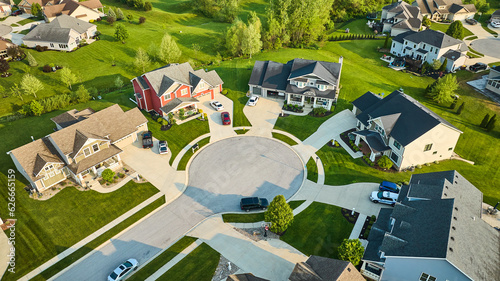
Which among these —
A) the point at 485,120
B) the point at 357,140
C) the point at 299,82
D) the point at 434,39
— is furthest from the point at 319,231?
the point at 434,39

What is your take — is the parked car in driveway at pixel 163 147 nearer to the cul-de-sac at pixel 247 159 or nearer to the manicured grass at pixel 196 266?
the cul-de-sac at pixel 247 159

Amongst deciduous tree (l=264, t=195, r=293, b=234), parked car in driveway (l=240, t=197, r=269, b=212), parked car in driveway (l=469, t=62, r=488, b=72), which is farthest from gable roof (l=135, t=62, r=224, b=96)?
parked car in driveway (l=469, t=62, r=488, b=72)

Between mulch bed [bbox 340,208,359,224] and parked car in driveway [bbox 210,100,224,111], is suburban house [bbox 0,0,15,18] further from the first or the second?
mulch bed [bbox 340,208,359,224]

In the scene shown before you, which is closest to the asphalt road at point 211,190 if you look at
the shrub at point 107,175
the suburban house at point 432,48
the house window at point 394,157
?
the shrub at point 107,175

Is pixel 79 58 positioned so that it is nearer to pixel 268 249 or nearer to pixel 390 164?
pixel 268 249

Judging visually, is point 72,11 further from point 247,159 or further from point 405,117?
point 405,117

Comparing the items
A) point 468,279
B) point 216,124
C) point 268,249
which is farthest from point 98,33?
point 468,279
